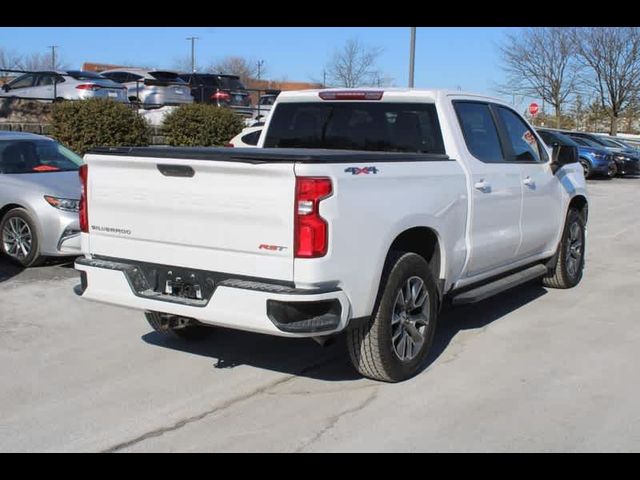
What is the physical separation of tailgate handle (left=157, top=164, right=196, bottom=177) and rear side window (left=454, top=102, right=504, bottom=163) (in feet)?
7.77

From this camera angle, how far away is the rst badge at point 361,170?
14.9 ft

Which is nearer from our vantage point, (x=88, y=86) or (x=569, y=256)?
(x=569, y=256)

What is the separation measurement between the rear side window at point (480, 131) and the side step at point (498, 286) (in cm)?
100

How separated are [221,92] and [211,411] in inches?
838

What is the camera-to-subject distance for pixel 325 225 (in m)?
4.37

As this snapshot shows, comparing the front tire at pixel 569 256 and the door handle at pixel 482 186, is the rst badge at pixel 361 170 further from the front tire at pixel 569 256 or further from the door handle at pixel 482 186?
the front tire at pixel 569 256

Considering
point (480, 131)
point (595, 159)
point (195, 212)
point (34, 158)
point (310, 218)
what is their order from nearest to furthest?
point (310, 218), point (195, 212), point (480, 131), point (34, 158), point (595, 159)

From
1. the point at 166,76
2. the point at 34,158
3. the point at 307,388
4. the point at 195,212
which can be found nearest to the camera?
the point at 195,212

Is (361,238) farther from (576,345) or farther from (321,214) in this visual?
(576,345)

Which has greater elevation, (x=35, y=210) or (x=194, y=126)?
(x=194, y=126)

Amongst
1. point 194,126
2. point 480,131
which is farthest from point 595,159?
point 480,131

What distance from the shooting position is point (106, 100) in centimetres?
1491

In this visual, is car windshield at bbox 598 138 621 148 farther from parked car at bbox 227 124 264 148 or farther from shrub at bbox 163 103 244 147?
parked car at bbox 227 124 264 148

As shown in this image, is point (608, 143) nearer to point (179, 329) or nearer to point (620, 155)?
Answer: point (620, 155)
